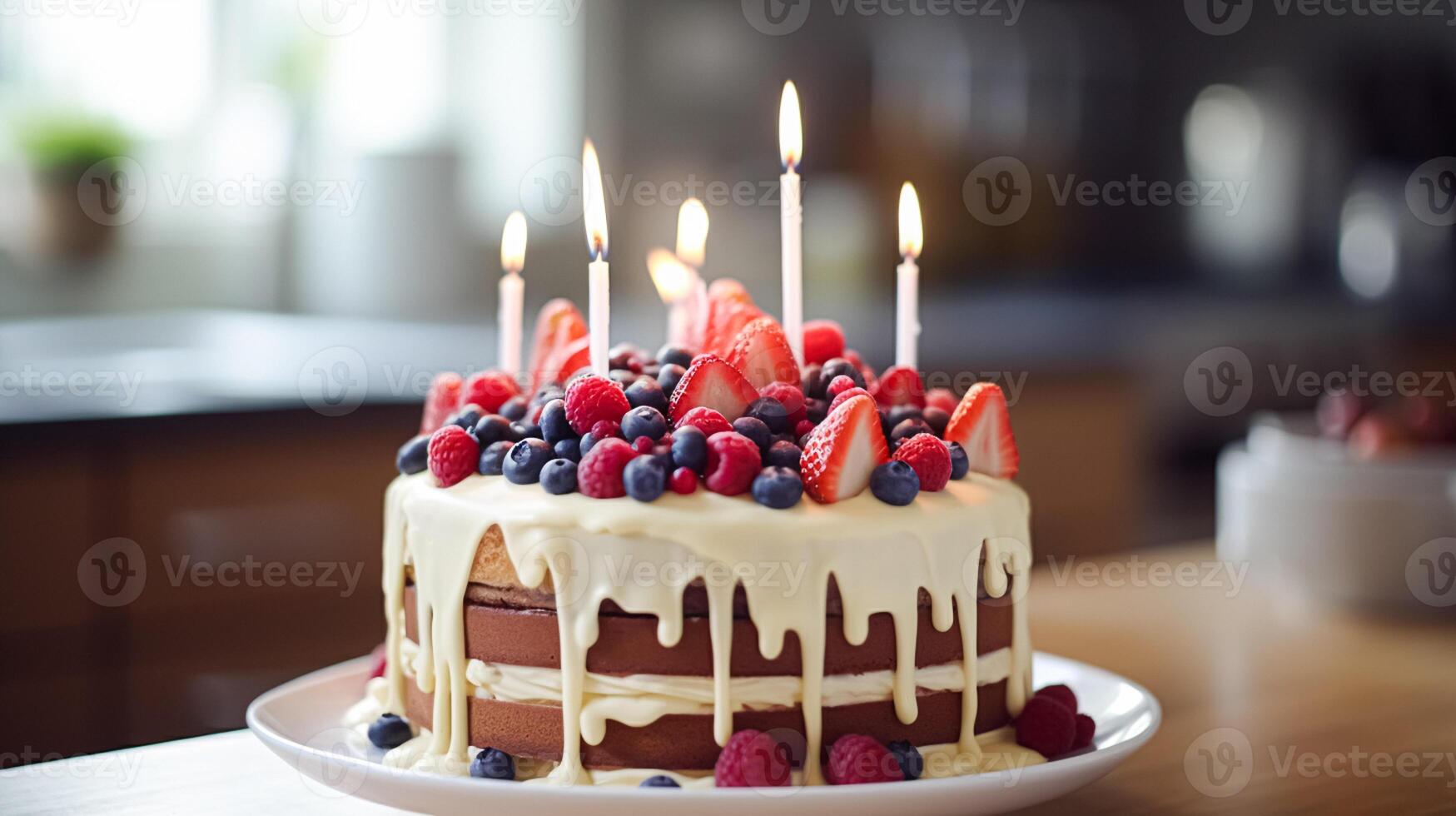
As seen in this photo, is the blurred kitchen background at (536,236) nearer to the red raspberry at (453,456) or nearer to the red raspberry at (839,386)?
the red raspberry at (453,456)

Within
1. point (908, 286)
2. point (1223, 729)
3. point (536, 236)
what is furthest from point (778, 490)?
point (536, 236)

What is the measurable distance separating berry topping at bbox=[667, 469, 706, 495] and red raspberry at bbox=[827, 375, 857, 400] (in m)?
0.23

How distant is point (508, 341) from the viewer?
5.01 ft

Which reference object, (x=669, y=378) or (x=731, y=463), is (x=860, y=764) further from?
(x=669, y=378)

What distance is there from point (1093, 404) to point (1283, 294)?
2.23 m

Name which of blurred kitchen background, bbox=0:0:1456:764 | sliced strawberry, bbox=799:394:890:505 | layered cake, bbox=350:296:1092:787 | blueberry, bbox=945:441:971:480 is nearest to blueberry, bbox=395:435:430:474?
layered cake, bbox=350:296:1092:787

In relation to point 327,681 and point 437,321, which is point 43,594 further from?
point 437,321

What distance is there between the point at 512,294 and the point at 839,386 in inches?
16.6

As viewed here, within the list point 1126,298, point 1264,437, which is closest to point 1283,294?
point 1126,298

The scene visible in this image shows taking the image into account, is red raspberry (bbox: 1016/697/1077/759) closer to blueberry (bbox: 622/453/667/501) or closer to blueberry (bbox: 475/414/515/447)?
blueberry (bbox: 622/453/667/501)

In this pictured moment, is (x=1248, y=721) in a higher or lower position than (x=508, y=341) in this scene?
lower

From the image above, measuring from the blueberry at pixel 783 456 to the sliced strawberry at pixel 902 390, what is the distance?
0.26 metres

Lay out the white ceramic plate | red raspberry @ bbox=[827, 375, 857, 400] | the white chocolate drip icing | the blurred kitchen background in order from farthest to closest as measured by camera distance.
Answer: the blurred kitchen background
red raspberry @ bbox=[827, 375, 857, 400]
the white chocolate drip icing
the white ceramic plate

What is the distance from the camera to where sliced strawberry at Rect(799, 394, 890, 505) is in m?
1.13
